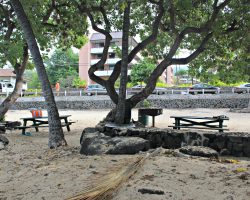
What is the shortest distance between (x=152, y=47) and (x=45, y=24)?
423 cm

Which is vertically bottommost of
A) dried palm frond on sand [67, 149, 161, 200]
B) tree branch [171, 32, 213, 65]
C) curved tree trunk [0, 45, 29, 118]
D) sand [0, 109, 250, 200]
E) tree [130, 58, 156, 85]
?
sand [0, 109, 250, 200]

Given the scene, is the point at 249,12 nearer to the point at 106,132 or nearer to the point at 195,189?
the point at 106,132

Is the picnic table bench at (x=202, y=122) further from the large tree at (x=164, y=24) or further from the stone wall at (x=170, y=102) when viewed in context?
the stone wall at (x=170, y=102)

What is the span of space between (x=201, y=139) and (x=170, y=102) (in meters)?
18.8

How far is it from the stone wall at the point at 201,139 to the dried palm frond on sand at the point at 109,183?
8.54ft

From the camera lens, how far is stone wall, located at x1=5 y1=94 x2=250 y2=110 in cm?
2541

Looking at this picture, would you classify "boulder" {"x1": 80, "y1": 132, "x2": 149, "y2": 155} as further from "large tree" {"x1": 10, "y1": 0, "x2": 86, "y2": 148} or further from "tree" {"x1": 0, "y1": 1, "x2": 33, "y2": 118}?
"tree" {"x1": 0, "y1": 1, "x2": 33, "y2": 118}

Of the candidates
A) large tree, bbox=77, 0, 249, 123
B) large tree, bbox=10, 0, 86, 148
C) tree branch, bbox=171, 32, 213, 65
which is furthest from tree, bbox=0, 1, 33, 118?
tree branch, bbox=171, 32, 213, 65

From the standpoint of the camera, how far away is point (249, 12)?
9.35m

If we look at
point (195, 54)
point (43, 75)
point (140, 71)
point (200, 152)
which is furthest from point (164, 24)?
point (140, 71)

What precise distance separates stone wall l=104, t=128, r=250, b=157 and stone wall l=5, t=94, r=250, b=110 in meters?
18.4

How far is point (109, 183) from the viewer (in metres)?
3.97

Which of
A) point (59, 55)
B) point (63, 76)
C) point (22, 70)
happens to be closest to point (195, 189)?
point (22, 70)

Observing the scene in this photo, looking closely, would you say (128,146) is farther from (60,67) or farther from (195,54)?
(60,67)
